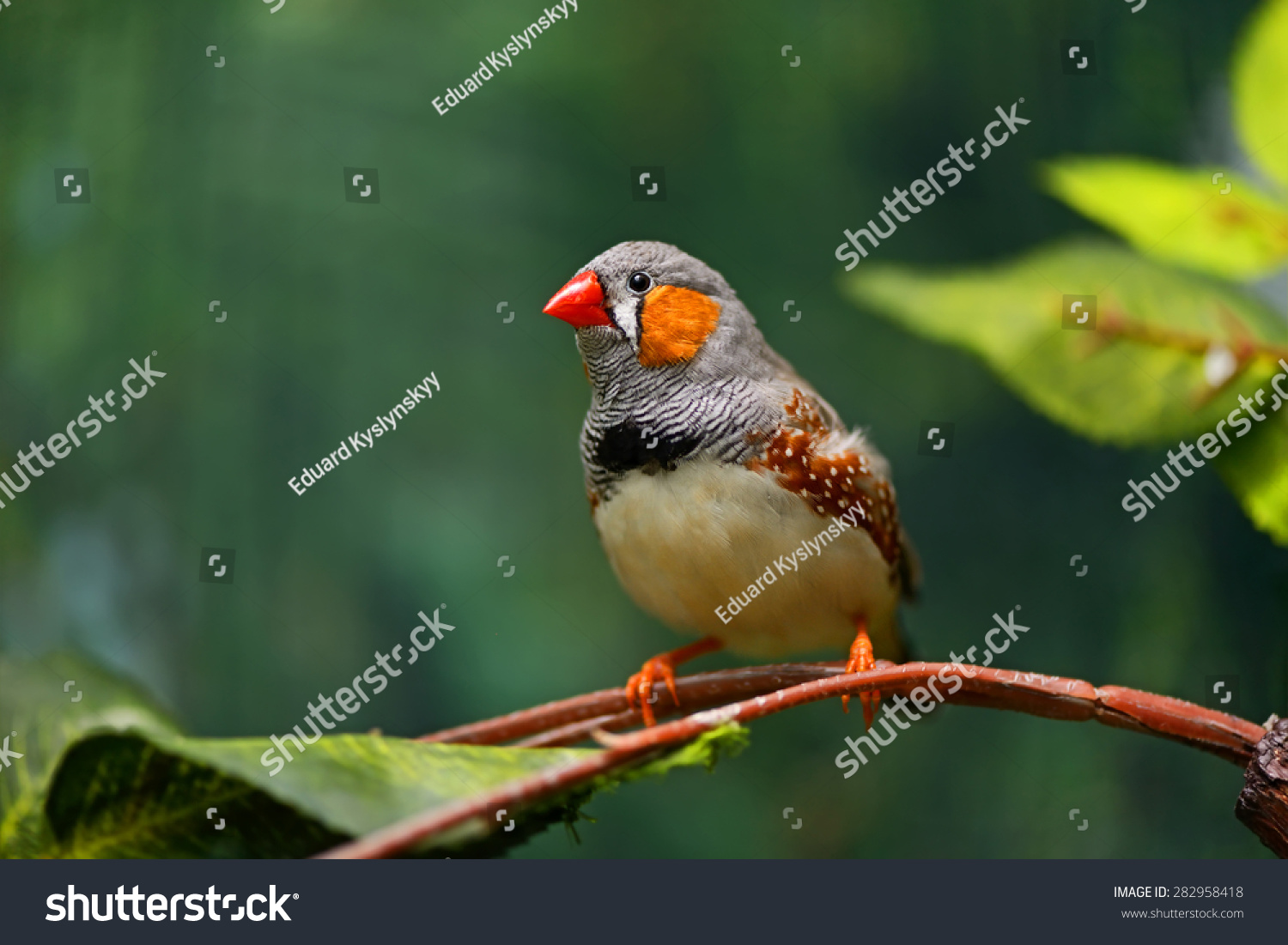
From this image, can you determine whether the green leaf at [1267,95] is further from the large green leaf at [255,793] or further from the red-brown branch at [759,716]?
the large green leaf at [255,793]

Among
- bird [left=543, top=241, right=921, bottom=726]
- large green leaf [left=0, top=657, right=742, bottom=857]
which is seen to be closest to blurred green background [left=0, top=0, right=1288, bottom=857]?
bird [left=543, top=241, right=921, bottom=726]

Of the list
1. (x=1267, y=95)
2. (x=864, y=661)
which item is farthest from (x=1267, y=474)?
(x=864, y=661)

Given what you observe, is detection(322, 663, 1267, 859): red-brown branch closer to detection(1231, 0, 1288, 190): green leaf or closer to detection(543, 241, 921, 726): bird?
detection(543, 241, 921, 726): bird

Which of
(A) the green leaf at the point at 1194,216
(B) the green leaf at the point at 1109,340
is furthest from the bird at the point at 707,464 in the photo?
(A) the green leaf at the point at 1194,216

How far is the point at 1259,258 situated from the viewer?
4.35 ft

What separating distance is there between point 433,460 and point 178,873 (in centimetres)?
85

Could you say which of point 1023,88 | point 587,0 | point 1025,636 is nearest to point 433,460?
point 587,0

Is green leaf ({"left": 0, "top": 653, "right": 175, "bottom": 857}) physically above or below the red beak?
below

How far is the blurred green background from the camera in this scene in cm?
149

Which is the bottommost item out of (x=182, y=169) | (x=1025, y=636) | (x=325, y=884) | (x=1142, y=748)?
(x=1142, y=748)

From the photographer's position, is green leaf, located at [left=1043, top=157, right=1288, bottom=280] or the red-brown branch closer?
the red-brown branch

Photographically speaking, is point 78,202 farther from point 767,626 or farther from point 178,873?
point 767,626

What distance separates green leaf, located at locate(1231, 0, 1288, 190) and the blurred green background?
0.28 feet

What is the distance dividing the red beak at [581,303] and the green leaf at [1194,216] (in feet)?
2.69
